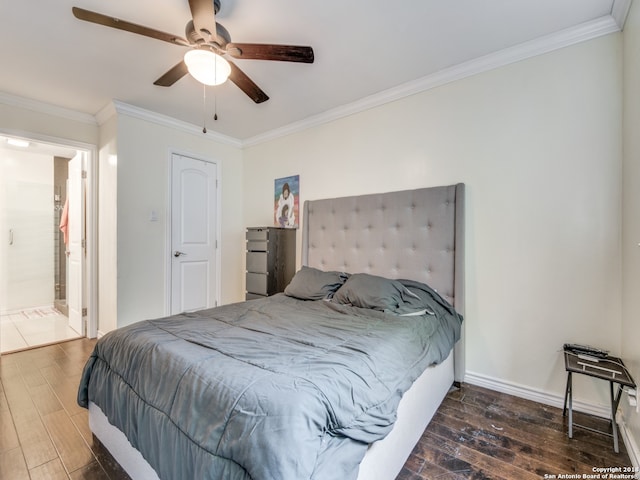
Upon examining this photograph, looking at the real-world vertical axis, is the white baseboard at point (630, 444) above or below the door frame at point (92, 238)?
below

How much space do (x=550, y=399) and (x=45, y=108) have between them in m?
5.12

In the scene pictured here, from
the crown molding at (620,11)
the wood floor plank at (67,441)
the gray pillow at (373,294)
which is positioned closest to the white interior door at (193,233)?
the wood floor plank at (67,441)

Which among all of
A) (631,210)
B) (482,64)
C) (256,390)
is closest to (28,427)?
(256,390)

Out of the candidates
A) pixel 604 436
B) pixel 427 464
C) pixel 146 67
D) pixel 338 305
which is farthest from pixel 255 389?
pixel 146 67

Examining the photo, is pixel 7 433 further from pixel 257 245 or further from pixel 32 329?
pixel 32 329

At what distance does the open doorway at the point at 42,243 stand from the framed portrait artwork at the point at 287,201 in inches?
85.8

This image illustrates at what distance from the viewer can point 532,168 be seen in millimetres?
2084

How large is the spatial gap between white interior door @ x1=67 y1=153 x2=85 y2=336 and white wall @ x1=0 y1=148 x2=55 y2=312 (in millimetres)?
1347

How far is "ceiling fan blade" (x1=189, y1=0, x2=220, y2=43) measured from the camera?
55.8 inches

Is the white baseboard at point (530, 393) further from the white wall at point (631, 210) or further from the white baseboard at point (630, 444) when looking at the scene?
the white wall at point (631, 210)

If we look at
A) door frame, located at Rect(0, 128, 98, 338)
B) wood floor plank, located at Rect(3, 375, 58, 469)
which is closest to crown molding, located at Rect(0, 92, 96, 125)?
door frame, located at Rect(0, 128, 98, 338)

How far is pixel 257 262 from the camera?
3324 millimetres

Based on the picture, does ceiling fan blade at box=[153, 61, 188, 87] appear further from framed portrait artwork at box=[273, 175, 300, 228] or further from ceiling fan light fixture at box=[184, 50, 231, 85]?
framed portrait artwork at box=[273, 175, 300, 228]

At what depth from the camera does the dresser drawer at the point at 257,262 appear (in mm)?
3238
